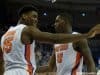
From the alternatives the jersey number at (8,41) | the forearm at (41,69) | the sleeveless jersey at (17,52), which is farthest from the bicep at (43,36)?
the forearm at (41,69)

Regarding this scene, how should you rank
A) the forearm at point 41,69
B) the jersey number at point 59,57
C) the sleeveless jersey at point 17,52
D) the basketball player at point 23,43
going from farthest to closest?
the forearm at point 41,69 < the jersey number at point 59,57 < the sleeveless jersey at point 17,52 < the basketball player at point 23,43

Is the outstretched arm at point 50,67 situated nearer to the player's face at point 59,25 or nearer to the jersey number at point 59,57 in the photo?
the jersey number at point 59,57

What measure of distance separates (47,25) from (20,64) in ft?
46.0

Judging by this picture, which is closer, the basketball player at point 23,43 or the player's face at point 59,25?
the basketball player at point 23,43

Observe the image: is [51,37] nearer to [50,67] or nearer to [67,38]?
[67,38]

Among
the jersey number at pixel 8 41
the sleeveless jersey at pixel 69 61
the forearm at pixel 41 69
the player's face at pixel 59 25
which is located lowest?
the forearm at pixel 41 69

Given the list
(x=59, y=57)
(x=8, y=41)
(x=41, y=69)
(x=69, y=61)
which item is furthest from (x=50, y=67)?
(x=8, y=41)

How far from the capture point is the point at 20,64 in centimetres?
333

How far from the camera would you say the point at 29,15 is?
11.2ft

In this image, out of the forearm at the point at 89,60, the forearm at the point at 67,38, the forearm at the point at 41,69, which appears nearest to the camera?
the forearm at the point at 67,38

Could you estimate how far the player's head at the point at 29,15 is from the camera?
340 centimetres

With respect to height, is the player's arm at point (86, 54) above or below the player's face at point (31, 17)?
below

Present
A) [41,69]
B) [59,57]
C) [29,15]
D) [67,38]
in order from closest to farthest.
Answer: [67,38], [29,15], [59,57], [41,69]

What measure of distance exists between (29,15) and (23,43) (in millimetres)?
316
